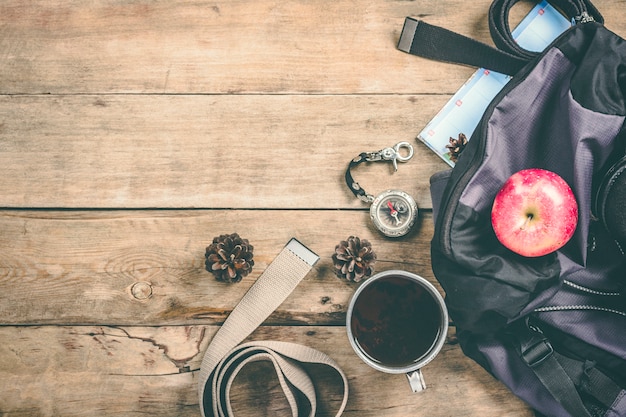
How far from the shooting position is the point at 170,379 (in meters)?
0.78

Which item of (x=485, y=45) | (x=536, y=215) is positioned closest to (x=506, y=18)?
(x=485, y=45)

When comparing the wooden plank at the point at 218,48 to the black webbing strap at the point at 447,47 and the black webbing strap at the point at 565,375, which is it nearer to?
the black webbing strap at the point at 447,47

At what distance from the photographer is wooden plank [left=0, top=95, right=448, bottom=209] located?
799mm

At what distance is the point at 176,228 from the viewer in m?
0.80

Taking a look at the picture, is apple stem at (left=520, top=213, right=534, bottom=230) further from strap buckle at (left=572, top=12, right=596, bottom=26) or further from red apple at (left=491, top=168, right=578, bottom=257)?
strap buckle at (left=572, top=12, right=596, bottom=26)

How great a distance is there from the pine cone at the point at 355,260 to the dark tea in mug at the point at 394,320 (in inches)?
1.4

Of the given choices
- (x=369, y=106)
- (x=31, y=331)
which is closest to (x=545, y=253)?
(x=369, y=106)

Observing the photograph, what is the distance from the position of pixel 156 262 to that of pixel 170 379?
0.62 ft

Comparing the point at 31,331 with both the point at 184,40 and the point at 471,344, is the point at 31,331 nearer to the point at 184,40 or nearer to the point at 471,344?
the point at 184,40

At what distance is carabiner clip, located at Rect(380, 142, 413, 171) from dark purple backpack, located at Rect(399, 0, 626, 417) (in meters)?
0.09

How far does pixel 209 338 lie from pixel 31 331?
0.96ft

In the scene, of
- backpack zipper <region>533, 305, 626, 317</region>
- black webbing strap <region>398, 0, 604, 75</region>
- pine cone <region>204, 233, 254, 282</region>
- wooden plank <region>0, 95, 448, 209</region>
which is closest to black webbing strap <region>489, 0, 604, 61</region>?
black webbing strap <region>398, 0, 604, 75</region>

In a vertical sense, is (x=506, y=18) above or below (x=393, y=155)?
above

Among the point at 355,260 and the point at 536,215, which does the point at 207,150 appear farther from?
the point at 536,215
